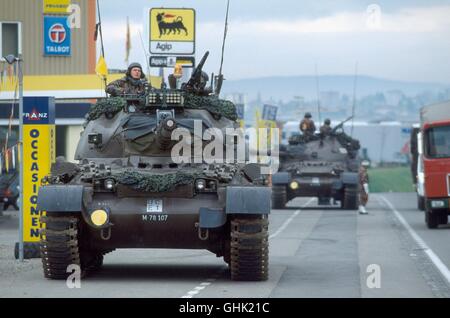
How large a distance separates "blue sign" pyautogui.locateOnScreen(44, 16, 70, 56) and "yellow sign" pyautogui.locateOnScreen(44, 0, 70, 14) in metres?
1.14

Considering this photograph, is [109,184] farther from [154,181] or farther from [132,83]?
[132,83]

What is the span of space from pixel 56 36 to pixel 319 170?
10749mm

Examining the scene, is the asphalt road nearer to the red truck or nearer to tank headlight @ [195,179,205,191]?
the red truck

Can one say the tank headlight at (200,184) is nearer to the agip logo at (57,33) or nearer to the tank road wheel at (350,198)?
the tank road wheel at (350,198)

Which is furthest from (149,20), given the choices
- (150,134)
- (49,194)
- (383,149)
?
(383,149)

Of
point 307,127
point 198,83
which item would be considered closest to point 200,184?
point 198,83

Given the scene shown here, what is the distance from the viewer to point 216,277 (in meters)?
19.0

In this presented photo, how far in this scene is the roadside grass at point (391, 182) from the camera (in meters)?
86.2

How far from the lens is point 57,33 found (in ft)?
163

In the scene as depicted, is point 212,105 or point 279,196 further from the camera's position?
point 279,196

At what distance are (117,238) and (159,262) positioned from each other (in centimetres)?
421

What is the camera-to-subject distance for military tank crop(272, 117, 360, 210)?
147 feet

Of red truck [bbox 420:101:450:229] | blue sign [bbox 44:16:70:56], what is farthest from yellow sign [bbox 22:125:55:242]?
blue sign [bbox 44:16:70:56]
